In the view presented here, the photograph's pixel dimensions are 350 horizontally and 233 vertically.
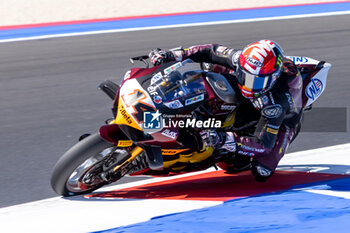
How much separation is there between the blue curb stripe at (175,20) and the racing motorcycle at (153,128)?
8.75 meters

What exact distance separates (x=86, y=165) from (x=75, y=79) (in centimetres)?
490

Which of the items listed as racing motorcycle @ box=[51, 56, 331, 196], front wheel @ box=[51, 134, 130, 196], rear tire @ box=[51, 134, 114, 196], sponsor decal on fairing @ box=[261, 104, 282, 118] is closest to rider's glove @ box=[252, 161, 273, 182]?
racing motorcycle @ box=[51, 56, 331, 196]

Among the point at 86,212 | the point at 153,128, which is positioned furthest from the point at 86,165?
the point at 153,128

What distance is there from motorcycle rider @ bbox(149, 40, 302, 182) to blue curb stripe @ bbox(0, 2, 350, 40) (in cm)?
847

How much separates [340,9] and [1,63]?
28.0 ft

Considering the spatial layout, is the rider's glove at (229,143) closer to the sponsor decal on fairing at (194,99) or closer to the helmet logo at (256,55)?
the sponsor decal on fairing at (194,99)

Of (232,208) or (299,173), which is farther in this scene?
(299,173)

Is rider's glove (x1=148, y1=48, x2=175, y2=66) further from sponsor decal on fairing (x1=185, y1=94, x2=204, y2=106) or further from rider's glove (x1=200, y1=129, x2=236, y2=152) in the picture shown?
rider's glove (x1=200, y1=129, x2=236, y2=152)

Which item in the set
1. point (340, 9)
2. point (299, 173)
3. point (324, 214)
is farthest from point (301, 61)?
point (340, 9)

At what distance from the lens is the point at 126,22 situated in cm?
1450

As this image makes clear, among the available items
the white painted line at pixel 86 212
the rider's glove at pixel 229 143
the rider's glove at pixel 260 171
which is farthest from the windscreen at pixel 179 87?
the rider's glove at pixel 260 171

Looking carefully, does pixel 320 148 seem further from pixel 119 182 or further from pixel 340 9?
pixel 340 9

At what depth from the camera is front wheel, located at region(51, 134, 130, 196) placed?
457 cm

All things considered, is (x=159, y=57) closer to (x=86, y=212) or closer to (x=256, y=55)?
(x=256, y=55)
